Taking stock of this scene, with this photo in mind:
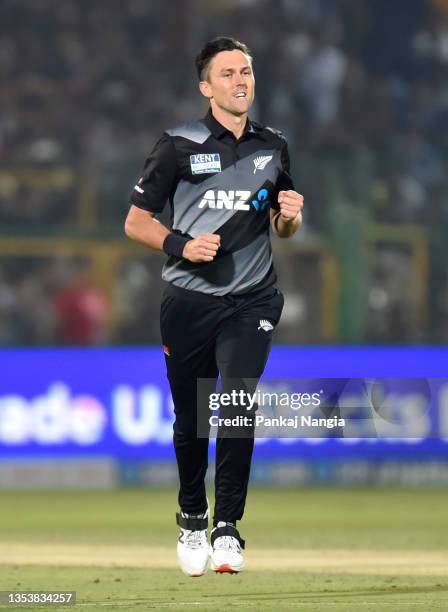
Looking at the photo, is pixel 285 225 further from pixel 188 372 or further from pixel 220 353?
pixel 188 372

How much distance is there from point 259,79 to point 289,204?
9.36 metres

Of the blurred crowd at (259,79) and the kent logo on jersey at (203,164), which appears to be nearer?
the kent logo on jersey at (203,164)

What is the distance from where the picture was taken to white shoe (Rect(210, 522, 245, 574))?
5.47 meters

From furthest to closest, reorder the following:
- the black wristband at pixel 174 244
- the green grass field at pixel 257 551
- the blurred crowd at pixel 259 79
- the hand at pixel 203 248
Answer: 1. the blurred crowd at pixel 259 79
2. the green grass field at pixel 257 551
3. the black wristband at pixel 174 244
4. the hand at pixel 203 248

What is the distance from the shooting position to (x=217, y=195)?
5.54 m

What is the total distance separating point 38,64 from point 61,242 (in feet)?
9.92

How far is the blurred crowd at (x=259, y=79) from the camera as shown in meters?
14.0

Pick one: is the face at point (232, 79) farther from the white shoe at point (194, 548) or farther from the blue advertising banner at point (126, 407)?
the blue advertising banner at point (126, 407)

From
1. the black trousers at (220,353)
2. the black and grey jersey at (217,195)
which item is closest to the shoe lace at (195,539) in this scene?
the black trousers at (220,353)

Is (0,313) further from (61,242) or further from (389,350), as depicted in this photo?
(389,350)

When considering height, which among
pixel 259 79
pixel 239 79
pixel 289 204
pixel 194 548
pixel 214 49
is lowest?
pixel 194 548

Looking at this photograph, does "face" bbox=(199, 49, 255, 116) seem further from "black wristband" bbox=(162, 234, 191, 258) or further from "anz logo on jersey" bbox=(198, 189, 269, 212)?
"black wristband" bbox=(162, 234, 191, 258)

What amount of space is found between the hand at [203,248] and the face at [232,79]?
1.81 feet

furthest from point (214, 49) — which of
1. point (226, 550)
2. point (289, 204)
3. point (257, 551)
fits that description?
point (257, 551)
